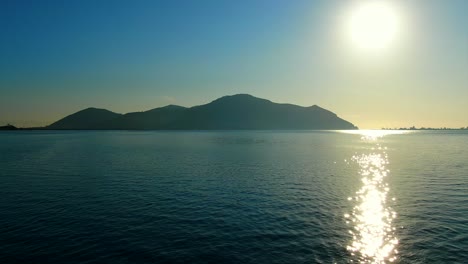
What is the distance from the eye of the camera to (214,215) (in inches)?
1316

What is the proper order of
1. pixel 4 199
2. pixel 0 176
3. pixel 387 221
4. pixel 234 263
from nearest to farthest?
1. pixel 234 263
2. pixel 387 221
3. pixel 4 199
4. pixel 0 176

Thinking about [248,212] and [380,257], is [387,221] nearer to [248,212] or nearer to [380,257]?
[380,257]

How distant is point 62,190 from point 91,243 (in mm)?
24287

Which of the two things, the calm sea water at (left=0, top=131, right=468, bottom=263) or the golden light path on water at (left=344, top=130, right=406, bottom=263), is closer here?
the calm sea water at (left=0, top=131, right=468, bottom=263)

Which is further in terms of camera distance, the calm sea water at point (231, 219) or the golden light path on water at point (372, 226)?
the golden light path on water at point (372, 226)

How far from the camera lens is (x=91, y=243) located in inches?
995

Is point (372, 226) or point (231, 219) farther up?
point (231, 219)

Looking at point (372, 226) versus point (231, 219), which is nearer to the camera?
point (372, 226)

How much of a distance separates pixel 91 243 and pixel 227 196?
2027 centimetres

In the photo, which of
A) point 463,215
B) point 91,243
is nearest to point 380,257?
point 463,215

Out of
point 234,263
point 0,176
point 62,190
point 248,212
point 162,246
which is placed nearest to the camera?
point 234,263

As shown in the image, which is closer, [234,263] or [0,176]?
[234,263]

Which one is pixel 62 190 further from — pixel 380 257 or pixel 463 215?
pixel 463 215

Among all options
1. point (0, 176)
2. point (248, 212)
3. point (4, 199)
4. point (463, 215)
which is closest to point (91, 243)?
point (248, 212)
